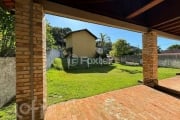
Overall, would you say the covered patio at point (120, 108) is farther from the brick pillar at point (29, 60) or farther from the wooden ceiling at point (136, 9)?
the wooden ceiling at point (136, 9)

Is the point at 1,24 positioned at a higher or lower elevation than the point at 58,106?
higher

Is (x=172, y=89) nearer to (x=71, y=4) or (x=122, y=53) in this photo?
(x=71, y=4)

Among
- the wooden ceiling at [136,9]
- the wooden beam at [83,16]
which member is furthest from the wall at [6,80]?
the wooden ceiling at [136,9]

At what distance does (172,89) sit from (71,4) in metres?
4.70

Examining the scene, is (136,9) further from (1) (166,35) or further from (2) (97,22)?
(1) (166,35)

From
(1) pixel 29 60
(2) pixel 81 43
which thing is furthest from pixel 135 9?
(2) pixel 81 43

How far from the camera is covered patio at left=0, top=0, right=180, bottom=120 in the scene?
364 centimetres

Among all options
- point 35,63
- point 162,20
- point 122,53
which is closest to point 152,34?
point 162,20

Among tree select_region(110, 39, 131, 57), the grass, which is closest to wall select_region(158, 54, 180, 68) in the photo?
tree select_region(110, 39, 131, 57)

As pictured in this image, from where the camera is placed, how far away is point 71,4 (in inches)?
191

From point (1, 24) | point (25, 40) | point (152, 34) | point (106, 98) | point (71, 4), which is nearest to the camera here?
point (25, 40)

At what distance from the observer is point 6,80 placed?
550 cm

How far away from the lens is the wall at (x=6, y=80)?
208 inches

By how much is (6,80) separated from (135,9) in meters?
4.40
